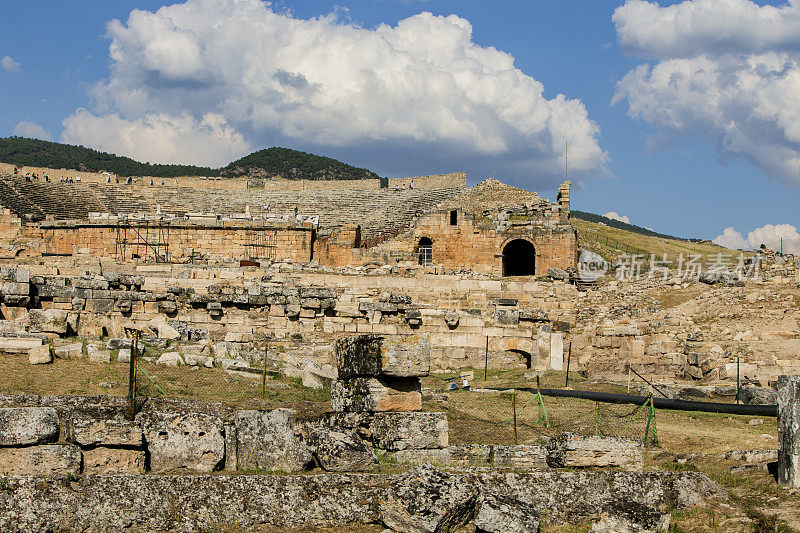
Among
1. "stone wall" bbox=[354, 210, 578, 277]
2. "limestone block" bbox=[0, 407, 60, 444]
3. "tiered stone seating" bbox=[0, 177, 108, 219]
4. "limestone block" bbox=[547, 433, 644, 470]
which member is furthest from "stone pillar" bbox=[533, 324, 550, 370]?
"tiered stone seating" bbox=[0, 177, 108, 219]

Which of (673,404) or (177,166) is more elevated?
(177,166)

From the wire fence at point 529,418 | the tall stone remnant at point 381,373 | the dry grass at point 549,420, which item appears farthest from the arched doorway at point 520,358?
the tall stone remnant at point 381,373

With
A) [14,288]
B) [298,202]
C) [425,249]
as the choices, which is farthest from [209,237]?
[14,288]

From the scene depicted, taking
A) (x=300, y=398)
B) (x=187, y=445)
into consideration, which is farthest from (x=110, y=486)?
(x=300, y=398)

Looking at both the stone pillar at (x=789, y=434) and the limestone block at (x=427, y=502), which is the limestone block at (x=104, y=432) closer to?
the limestone block at (x=427, y=502)

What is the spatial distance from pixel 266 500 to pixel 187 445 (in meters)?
1.10

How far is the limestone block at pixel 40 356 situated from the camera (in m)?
12.7

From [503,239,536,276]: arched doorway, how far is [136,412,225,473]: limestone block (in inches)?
1049

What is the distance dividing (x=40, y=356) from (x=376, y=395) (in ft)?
20.6

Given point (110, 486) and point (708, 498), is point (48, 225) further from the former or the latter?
point (708, 498)

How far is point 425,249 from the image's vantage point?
109ft

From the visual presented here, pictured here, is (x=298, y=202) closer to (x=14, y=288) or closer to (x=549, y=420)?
(x=14, y=288)

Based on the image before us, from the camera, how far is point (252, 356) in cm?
1619

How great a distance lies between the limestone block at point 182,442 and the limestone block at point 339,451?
1.00 m
